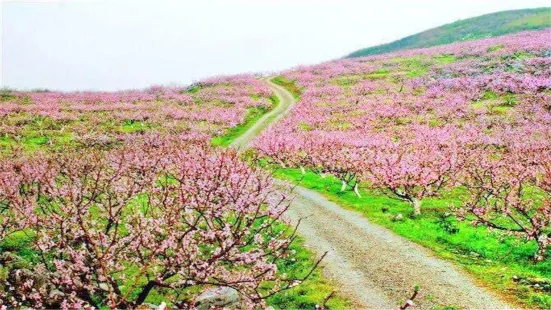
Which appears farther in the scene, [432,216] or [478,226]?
[432,216]

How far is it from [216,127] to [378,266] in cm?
4209

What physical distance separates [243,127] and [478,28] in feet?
345

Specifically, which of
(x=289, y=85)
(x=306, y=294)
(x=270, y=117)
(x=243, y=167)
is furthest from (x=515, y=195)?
(x=289, y=85)

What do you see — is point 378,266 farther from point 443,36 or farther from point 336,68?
point 443,36

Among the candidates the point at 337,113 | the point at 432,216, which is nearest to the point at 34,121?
the point at 337,113

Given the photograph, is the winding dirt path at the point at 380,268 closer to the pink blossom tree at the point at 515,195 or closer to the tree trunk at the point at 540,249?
the tree trunk at the point at 540,249

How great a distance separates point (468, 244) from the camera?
63.3 ft

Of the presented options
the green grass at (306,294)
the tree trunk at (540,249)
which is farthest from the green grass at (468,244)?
the green grass at (306,294)

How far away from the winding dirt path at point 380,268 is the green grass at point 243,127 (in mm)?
27720

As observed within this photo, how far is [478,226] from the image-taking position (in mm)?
21453

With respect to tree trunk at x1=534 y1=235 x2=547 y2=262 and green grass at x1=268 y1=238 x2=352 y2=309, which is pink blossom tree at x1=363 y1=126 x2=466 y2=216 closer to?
tree trunk at x1=534 y1=235 x2=547 y2=262

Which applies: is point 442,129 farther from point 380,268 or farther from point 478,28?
point 478,28

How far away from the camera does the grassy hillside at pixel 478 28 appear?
120 meters

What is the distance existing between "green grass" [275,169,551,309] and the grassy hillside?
10884 cm
